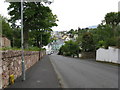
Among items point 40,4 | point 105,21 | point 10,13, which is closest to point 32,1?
point 40,4

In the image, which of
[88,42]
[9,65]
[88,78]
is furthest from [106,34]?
[9,65]

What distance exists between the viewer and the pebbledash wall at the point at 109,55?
2365cm

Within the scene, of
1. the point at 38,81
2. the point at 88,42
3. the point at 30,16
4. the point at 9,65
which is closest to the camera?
the point at 9,65

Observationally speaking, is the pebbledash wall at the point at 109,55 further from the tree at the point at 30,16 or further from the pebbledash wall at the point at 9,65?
the pebbledash wall at the point at 9,65

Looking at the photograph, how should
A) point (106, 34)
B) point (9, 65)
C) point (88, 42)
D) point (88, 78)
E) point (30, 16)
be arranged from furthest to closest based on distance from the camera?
1. point (88, 42)
2. point (106, 34)
3. point (30, 16)
4. point (88, 78)
5. point (9, 65)

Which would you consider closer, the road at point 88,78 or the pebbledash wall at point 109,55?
the road at point 88,78

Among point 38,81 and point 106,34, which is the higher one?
point 106,34

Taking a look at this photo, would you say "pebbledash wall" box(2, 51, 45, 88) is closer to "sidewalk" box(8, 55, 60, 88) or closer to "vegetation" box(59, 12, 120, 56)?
"sidewalk" box(8, 55, 60, 88)

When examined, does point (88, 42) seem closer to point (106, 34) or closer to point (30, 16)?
point (106, 34)

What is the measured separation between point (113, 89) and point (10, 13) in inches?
711

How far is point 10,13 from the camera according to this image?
71.5 feet

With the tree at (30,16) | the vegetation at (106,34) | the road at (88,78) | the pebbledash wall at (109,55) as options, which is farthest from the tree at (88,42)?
the road at (88,78)

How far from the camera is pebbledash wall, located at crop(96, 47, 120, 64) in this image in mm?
23653

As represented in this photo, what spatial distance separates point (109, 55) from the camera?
2664cm
